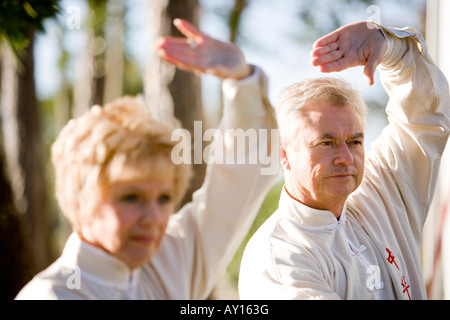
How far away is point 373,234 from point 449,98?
2.00ft

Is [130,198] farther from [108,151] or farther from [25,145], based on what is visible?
[25,145]

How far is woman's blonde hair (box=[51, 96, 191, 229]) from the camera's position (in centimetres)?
153

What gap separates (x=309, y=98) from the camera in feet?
6.50

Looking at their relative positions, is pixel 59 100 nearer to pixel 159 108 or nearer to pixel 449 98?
pixel 159 108

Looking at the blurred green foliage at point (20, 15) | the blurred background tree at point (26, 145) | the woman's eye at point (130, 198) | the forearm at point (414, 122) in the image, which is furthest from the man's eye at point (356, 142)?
the blurred background tree at point (26, 145)

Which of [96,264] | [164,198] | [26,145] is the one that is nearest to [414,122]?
[164,198]

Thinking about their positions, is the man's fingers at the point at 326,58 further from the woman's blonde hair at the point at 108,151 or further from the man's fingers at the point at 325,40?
the woman's blonde hair at the point at 108,151

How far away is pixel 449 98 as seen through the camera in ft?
7.25

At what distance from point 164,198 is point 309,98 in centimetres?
67

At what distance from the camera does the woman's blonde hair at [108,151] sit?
1532 mm

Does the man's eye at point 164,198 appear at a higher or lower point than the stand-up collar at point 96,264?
higher

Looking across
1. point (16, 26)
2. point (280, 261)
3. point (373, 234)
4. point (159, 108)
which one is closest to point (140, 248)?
point (280, 261)

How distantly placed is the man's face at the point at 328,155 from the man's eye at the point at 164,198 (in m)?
0.57

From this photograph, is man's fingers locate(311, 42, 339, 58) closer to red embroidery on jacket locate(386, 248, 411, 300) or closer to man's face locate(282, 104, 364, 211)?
man's face locate(282, 104, 364, 211)
